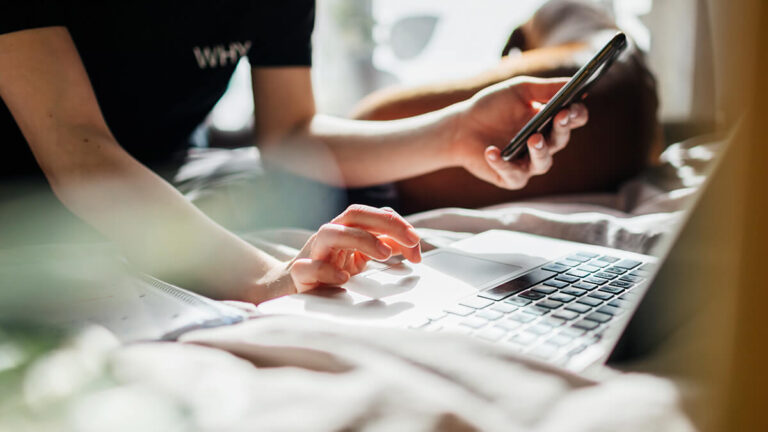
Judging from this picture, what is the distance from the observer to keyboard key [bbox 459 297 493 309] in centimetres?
38

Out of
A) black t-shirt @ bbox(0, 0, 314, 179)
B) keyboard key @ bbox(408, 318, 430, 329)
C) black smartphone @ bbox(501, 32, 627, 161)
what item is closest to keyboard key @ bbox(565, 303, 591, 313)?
keyboard key @ bbox(408, 318, 430, 329)

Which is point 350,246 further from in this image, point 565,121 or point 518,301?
point 565,121

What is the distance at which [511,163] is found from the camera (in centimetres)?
67

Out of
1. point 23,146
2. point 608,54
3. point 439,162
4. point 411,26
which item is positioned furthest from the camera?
point 411,26

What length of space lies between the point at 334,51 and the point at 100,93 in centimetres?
111

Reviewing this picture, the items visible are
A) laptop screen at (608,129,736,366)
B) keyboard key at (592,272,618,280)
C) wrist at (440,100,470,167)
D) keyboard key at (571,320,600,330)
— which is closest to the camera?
laptop screen at (608,129,736,366)

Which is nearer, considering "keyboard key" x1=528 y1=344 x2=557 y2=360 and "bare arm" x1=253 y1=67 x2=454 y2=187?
"keyboard key" x1=528 y1=344 x2=557 y2=360

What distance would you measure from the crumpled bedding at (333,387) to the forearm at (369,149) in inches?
19.1

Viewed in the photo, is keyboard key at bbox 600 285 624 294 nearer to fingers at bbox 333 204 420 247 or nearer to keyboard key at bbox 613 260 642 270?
keyboard key at bbox 613 260 642 270

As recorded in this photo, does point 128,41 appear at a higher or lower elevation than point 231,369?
higher

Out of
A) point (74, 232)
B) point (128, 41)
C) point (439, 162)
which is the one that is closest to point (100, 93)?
point (128, 41)

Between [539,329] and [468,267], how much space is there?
14 centimetres

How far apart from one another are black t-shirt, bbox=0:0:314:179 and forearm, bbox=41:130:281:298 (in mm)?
146

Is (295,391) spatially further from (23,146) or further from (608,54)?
(23,146)
